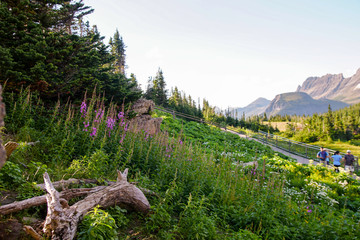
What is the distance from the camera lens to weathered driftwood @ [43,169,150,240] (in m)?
2.08

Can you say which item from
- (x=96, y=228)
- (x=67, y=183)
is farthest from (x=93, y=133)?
(x=96, y=228)

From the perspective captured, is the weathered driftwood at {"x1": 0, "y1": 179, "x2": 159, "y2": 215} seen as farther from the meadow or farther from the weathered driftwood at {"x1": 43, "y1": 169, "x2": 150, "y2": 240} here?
the weathered driftwood at {"x1": 43, "y1": 169, "x2": 150, "y2": 240}

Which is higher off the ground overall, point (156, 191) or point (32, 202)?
point (32, 202)

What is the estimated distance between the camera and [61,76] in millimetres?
7184

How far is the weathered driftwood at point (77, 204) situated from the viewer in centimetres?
208

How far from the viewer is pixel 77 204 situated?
254cm

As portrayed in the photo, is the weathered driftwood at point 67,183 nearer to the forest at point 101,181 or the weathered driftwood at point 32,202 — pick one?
the forest at point 101,181

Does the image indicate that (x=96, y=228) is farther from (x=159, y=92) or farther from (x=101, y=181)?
(x=159, y=92)

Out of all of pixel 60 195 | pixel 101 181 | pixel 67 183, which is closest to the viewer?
pixel 60 195

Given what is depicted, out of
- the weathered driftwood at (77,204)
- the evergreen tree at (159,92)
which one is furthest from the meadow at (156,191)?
the evergreen tree at (159,92)

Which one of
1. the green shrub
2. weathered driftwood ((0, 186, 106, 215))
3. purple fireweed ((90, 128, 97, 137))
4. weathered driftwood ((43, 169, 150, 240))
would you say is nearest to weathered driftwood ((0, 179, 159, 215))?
weathered driftwood ((0, 186, 106, 215))

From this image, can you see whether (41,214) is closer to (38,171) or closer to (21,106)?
(38,171)

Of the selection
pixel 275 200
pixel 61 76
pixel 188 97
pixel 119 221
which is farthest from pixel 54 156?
pixel 188 97

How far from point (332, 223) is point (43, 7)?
1090cm
